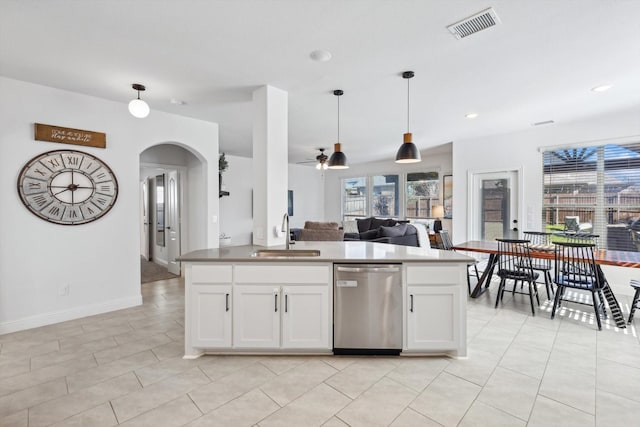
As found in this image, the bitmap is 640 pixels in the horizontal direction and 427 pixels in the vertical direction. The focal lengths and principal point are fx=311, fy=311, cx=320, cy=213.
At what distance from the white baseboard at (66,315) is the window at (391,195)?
6.47m

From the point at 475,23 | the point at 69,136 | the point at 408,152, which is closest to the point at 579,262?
the point at 408,152

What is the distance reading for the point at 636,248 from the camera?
4430 mm

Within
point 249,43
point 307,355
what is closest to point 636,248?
point 307,355

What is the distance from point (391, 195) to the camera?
28.5ft

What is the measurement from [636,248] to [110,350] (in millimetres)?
6615

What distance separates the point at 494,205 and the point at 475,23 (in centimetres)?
432

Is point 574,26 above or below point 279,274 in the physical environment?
above

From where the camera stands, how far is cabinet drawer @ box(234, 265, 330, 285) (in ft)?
8.45

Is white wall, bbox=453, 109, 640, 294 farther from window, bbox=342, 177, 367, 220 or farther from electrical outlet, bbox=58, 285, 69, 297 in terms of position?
electrical outlet, bbox=58, 285, 69, 297

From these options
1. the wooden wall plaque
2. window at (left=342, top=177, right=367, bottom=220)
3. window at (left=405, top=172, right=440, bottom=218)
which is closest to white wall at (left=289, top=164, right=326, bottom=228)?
window at (left=342, top=177, right=367, bottom=220)

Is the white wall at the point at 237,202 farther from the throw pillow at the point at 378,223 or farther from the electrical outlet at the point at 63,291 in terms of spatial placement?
the electrical outlet at the point at 63,291

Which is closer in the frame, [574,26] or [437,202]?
[574,26]

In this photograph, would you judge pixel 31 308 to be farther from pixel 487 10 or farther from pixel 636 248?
pixel 636 248

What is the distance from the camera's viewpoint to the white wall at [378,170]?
7.53 metres
